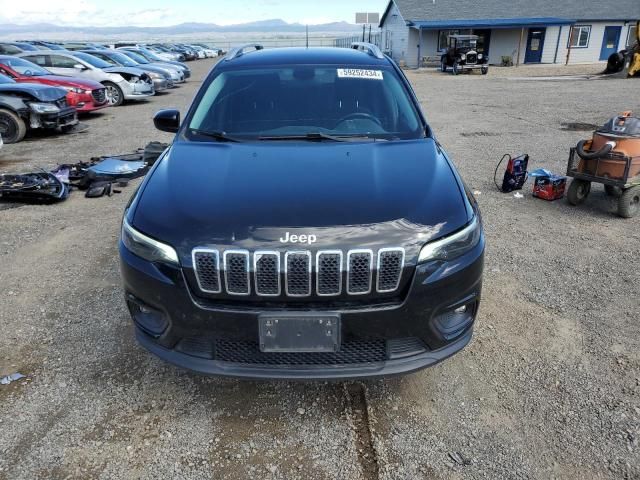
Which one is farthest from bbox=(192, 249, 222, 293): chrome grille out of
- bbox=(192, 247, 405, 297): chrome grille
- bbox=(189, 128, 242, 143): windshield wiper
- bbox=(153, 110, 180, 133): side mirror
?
bbox=(153, 110, 180, 133): side mirror

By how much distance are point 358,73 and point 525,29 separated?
3623 centimetres

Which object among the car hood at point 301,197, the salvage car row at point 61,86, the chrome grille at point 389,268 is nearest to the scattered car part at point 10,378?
the car hood at point 301,197

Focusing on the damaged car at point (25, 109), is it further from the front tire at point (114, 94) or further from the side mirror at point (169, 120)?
the side mirror at point (169, 120)

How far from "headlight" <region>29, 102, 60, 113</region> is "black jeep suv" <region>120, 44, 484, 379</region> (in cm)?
876

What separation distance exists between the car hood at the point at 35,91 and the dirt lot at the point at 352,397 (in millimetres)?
6323

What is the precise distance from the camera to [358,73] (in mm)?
3859

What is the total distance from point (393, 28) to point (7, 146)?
35465mm

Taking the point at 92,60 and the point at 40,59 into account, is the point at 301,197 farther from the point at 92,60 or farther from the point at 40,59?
the point at 92,60

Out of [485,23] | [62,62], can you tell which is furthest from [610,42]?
[62,62]

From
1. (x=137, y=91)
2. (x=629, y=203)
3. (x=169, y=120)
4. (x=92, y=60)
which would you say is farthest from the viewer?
(x=92, y=60)

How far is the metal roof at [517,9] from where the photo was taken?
35.0m

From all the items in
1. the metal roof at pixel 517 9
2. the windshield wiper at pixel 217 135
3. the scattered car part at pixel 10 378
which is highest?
the metal roof at pixel 517 9

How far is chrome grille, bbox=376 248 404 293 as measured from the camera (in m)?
2.28

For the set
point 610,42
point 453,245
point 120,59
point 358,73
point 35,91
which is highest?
point 610,42
